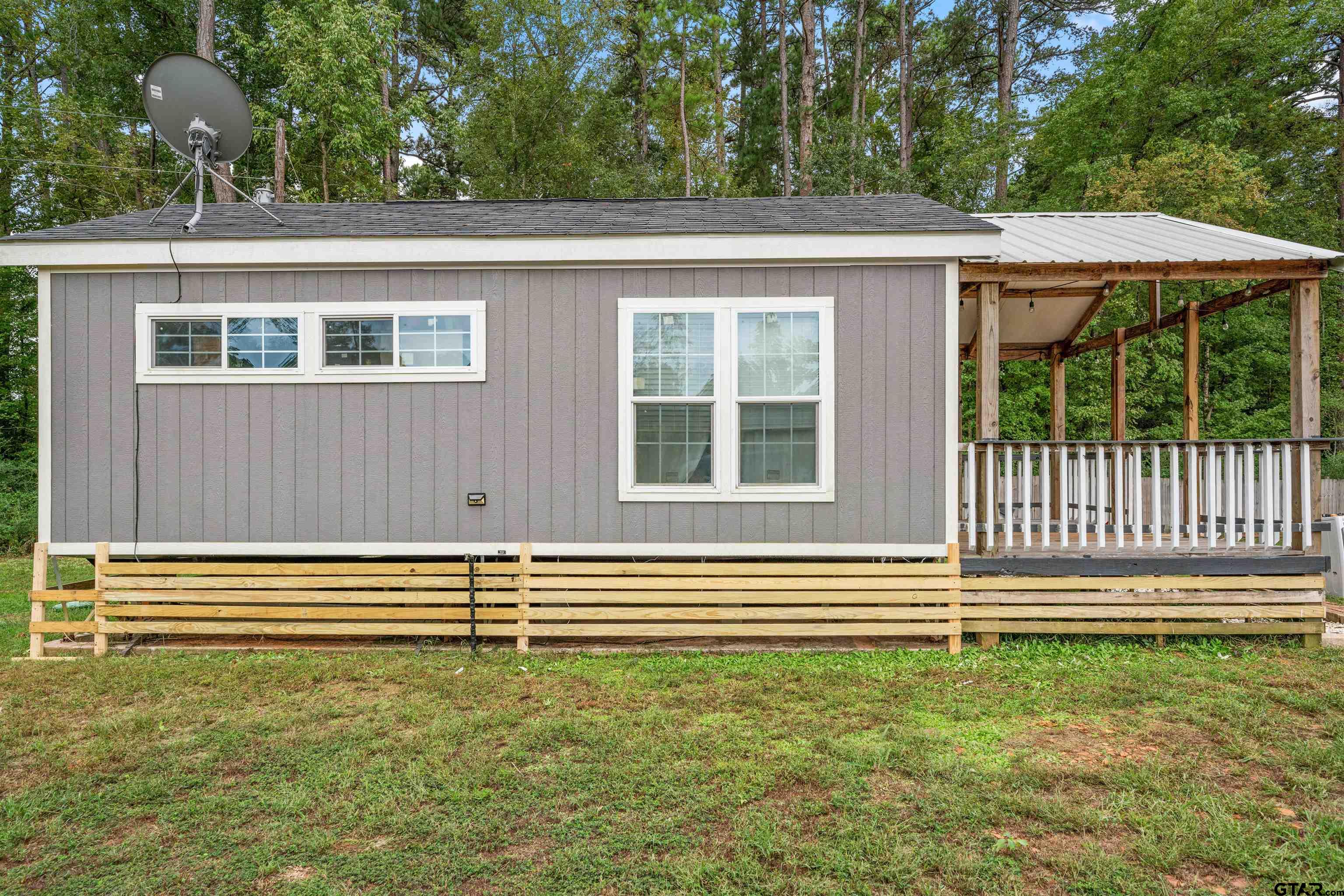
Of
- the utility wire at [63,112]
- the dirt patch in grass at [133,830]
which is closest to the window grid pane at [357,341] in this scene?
the dirt patch in grass at [133,830]

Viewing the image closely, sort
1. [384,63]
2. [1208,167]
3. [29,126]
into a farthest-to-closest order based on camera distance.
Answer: [384,63] → [29,126] → [1208,167]

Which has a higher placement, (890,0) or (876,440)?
(890,0)

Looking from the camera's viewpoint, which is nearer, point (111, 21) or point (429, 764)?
point (429, 764)

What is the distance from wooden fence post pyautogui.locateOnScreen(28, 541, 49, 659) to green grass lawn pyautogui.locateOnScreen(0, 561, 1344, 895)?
37 cm

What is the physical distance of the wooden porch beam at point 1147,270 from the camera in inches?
192

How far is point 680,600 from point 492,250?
2.77 m

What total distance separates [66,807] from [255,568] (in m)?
2.12

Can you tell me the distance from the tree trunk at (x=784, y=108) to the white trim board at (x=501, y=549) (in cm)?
1387

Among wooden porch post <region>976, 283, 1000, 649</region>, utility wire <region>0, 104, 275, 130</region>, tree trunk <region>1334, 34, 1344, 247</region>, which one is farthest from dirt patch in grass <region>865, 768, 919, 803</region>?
tree trunk <region>1334, 34, 1344, 247</region>

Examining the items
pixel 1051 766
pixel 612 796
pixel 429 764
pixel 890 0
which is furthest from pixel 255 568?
pixel 890 0

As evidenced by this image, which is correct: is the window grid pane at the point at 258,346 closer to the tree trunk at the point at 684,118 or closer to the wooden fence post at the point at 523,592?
the wooden fence post at the point at 523,592

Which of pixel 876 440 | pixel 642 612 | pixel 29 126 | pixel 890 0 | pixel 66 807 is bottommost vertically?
pixel 66 807

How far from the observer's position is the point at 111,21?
15203 millimetres

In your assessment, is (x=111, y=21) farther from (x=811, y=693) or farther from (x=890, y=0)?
(x=811, y=693)
